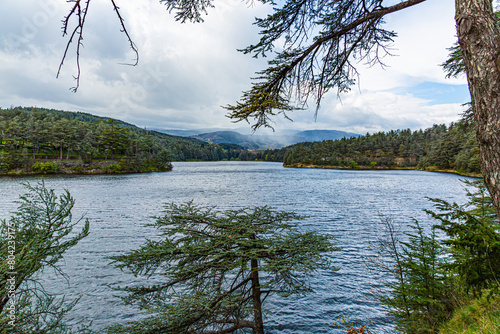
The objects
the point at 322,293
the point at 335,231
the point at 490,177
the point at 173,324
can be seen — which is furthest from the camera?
the point at 335,231

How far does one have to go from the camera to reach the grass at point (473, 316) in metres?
3.25

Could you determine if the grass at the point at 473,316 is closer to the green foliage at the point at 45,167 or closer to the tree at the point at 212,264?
the tree at the point at 212,264

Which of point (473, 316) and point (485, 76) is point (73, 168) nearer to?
point (473, 316)

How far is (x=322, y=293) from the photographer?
9.05 m

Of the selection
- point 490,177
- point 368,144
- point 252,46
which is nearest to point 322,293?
point 490,177

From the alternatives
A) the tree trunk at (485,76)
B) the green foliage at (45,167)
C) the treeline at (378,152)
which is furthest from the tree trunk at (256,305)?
the treeline at (378,152)

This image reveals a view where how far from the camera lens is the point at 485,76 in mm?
1982

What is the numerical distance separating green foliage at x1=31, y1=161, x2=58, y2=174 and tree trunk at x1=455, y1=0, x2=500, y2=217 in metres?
77.6

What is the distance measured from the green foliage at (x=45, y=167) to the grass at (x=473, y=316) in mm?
77448

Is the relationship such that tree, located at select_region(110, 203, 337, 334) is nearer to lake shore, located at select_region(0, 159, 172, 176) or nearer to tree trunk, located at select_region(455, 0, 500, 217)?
tree trunk, located at select_region(455, 0, 500, 217)

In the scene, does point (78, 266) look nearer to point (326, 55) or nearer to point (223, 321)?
point (223, 321)

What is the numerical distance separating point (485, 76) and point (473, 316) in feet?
12.8

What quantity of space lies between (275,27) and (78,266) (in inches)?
537

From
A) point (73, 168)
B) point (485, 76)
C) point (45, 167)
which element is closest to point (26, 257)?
point (485, 76)
